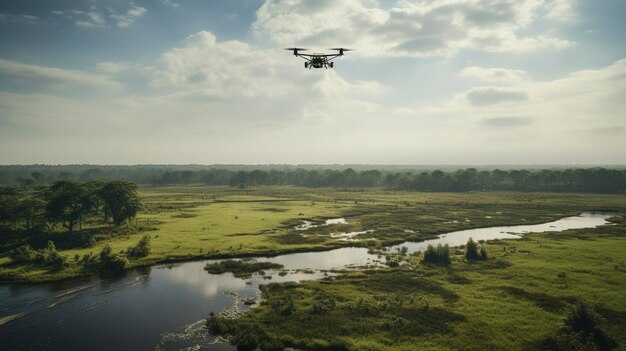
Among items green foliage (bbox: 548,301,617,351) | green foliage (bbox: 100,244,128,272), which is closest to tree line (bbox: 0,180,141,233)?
green foliage (bbox: 100,244,128,272)

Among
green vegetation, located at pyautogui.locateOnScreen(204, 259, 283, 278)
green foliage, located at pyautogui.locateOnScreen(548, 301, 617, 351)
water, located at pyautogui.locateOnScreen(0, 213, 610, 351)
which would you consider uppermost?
green foliage, located at pyautogui.locateOnScreen(548, 301, 617, 351)

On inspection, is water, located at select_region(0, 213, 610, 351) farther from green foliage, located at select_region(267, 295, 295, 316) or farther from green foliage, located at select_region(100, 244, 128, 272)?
green foliage, located at select_region(267, 295, 295, 316)

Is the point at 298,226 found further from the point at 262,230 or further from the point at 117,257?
the point at 117,257

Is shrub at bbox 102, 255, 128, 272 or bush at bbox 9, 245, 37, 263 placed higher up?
bush at bbox 9, 245, 37, 263

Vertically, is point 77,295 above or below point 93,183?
below

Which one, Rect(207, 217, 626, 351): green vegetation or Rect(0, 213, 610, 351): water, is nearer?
Rect(207, 217, 626, 351): green vegetation

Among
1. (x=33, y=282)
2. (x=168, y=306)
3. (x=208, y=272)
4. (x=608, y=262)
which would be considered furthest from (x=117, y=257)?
(x=608, y=262)

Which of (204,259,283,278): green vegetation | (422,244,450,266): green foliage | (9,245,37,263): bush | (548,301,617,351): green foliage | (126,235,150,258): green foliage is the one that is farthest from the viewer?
(126,235,150,258): green foliage
